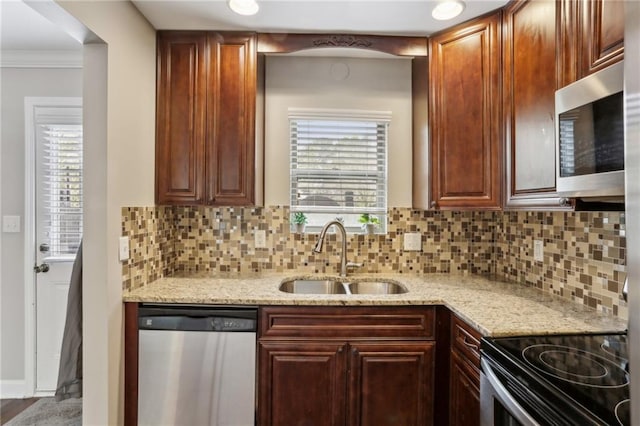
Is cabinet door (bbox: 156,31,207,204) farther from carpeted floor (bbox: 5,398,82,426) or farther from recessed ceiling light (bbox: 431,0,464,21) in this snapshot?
carpeted floor (bbox: 5,398,82,426)

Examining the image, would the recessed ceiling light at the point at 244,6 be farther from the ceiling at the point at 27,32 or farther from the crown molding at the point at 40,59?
the crown molding at the point at 40,59

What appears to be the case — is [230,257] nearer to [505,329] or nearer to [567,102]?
[505,329]

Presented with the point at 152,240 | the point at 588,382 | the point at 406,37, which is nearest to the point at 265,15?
the point at 406,37

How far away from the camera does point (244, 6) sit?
1.80 metres

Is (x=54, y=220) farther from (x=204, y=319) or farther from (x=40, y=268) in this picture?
(x=204, y=319)

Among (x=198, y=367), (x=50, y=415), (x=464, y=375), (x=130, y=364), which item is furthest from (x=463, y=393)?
(x=50, y=415)

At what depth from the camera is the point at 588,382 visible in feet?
3.18

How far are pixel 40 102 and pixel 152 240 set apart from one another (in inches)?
62.1

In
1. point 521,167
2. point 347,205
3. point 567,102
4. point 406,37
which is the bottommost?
point 347,205

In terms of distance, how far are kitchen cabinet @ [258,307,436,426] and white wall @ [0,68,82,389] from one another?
2.16 metres

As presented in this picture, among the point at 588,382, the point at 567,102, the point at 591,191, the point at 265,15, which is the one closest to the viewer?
the point at 588,382

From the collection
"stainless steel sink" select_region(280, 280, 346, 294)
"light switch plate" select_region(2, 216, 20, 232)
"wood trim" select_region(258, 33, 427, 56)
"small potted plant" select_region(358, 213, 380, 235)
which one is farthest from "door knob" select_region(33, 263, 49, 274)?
"small potted plant" select_region(358, 213, 380, 235)

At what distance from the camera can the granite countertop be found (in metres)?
1.38

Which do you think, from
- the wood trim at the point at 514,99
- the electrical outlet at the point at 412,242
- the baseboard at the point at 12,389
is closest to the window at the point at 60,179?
the baseboard at the point at 12,389
